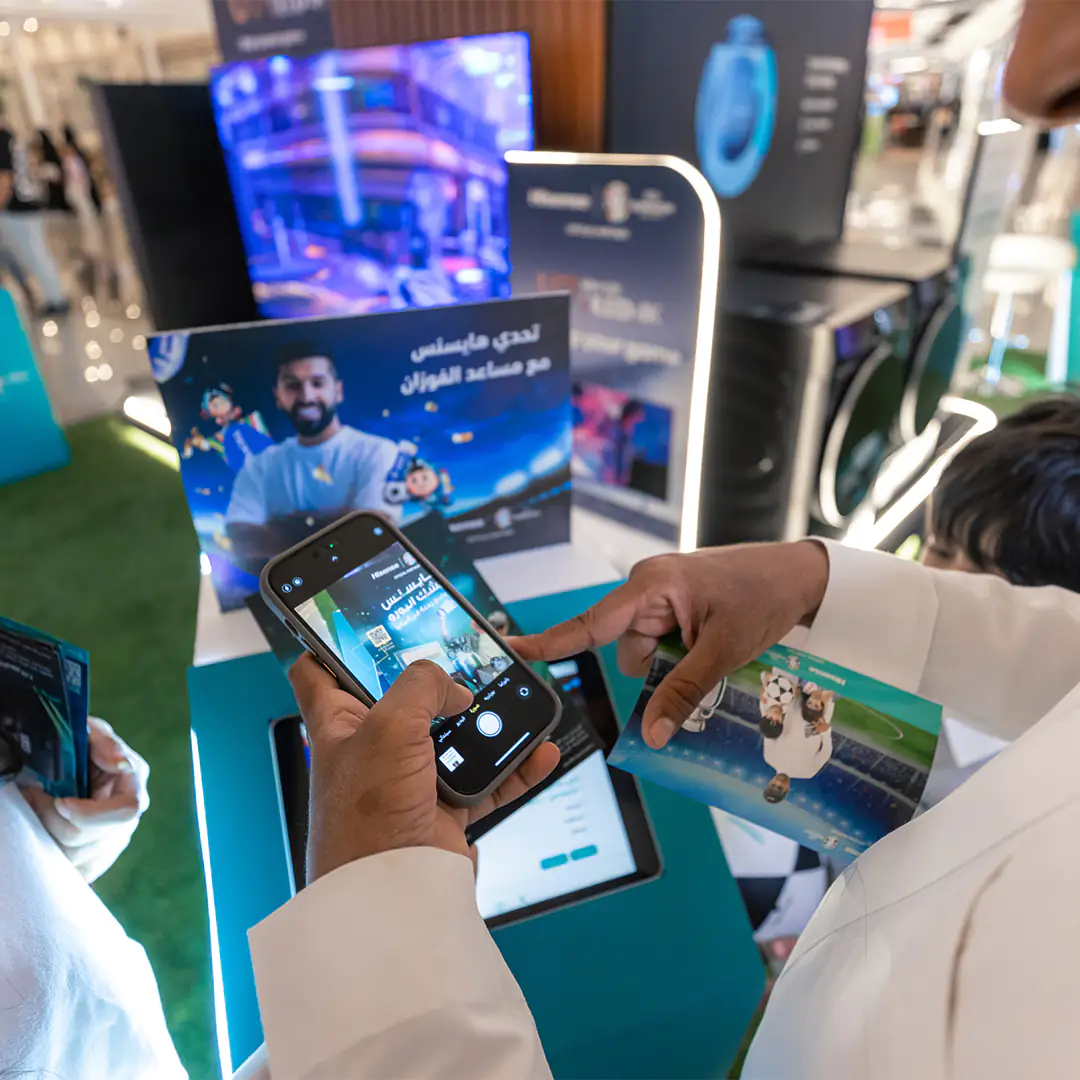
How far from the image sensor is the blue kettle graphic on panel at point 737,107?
1371 millimetres

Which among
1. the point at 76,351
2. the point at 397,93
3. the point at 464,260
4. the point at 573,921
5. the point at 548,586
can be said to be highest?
the point at 397,93

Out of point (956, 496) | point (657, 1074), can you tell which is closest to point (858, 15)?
point (956, 496)

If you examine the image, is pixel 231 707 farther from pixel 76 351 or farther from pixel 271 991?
pixel 76 351

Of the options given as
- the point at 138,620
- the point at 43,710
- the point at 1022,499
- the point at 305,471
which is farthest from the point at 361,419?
the point at 138,620

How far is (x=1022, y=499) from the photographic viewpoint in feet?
3.17

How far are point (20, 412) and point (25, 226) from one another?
232 cm

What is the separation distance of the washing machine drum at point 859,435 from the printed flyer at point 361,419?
79 centimetres

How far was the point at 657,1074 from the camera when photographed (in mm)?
783

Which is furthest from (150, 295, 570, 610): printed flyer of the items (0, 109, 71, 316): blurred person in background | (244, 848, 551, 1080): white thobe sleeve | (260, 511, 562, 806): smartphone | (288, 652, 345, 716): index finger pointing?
(0, 109, 71, 316): blurred person in background

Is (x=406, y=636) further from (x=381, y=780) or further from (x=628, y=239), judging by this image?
(x=628, y=239)

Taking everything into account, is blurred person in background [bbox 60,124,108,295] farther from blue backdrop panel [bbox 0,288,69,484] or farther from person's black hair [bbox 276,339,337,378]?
person's black hair [bbox 276,339,337,378]

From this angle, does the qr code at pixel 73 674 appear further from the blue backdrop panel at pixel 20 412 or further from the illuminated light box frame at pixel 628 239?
the blue backdrop panel at pixel 20 412

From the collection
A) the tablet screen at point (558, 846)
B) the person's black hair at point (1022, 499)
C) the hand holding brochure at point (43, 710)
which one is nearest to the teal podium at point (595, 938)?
the tablet screen at point (558, 846)

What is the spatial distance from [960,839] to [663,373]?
0.94 m
